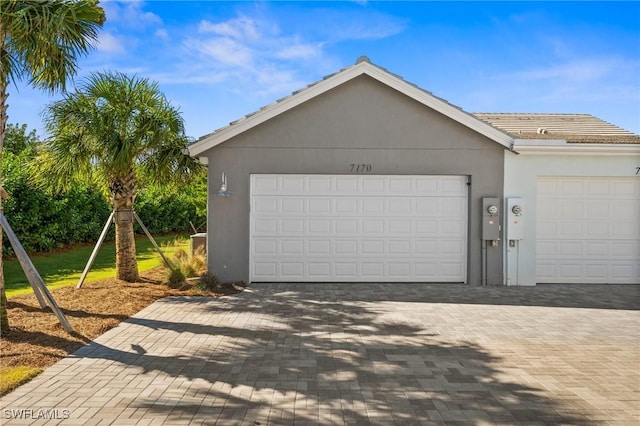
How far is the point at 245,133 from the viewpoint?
10.9 metres

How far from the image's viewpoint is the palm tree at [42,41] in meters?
5.95

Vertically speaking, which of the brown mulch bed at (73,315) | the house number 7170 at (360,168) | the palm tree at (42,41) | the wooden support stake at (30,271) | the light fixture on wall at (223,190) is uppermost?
the palm tree at (42,41)

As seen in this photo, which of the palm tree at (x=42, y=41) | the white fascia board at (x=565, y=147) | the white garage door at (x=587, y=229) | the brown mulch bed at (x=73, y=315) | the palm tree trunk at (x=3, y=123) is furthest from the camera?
the white garage door at (x=587, y=229)

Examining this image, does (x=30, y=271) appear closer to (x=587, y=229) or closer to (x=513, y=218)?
Answer: (x=513, y=218)

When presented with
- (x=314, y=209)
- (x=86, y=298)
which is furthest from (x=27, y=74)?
(x=314, y=209)

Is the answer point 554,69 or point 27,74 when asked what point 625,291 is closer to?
point 554,69

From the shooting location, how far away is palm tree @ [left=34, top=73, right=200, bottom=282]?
9.61 metres

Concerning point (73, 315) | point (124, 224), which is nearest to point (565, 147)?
point (124, 224)

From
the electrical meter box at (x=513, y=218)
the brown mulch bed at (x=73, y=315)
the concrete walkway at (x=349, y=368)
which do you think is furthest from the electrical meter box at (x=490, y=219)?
the brown mulch bed at (x=73, y=315)

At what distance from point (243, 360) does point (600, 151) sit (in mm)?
9965

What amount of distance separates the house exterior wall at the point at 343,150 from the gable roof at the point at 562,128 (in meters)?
1.86

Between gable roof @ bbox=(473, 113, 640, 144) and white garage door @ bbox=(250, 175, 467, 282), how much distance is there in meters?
2.83

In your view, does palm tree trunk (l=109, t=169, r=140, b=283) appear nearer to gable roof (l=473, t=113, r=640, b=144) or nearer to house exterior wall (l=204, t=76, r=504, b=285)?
house exterior wall (l=204, t=76, r=504, b=285)

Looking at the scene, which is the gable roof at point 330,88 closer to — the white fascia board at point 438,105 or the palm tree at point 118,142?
the white fascia board at point 438,105
